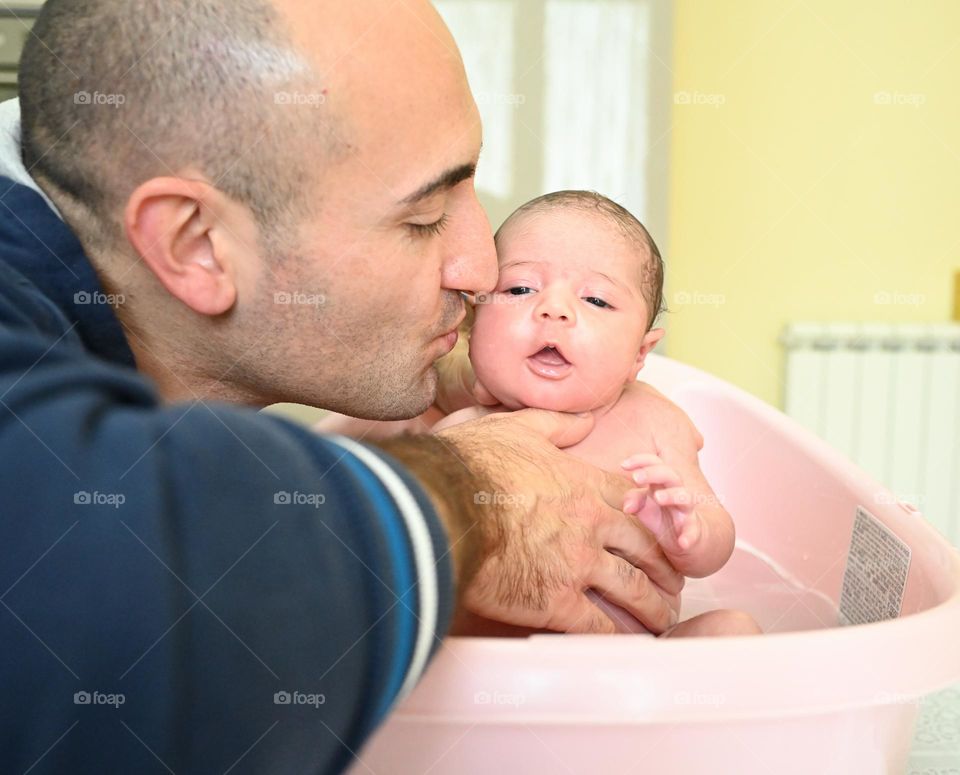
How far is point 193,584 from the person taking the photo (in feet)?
1.64

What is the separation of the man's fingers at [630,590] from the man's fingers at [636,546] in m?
0.02

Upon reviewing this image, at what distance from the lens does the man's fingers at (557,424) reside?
1.03 m

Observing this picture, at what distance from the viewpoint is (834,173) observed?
2355 mm

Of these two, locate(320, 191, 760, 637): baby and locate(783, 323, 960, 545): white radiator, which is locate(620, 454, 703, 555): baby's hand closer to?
locate(320, 191, 760, 637): baby

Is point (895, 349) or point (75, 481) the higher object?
point (75, 481)

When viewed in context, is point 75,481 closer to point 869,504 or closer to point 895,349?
point 869,504

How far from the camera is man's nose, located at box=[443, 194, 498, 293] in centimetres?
106

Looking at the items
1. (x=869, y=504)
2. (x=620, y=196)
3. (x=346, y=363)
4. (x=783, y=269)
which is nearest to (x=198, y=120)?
(x=346, y=363)

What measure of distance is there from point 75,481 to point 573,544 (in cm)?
43

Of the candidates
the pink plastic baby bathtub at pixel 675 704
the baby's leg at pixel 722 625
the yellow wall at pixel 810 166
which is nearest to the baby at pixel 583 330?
the baby's leg at pixel 722 625

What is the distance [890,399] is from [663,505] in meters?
1.65

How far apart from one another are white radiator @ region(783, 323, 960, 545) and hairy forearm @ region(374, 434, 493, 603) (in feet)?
5.91

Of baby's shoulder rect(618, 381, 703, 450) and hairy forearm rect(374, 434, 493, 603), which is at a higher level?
hairy forearm rect(374, 434, 493, 603)

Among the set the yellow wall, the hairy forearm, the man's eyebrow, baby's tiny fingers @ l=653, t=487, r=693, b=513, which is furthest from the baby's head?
the yellow wall
